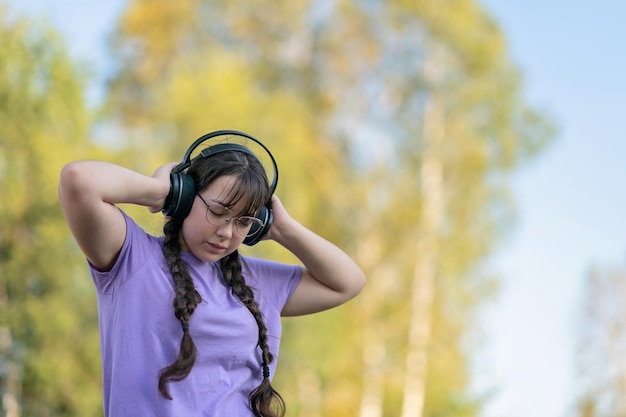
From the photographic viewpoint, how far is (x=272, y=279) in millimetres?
2355

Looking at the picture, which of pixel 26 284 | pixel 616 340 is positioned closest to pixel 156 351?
pixel 26 284

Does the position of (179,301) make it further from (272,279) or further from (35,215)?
(35,215)

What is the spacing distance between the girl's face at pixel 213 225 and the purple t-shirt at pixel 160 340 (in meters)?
0.08

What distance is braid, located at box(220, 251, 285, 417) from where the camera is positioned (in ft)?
7.04

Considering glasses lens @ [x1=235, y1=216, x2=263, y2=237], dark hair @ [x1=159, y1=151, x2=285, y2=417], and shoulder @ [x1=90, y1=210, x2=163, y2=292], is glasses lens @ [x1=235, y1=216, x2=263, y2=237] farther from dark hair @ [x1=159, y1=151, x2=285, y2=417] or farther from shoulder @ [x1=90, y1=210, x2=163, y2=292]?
shoulder @ [x1=90, y1=210, x2=163, y2=292]

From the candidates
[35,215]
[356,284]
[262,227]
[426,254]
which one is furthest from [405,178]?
[262,227]

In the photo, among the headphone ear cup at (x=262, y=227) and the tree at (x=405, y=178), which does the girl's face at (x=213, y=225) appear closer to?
the headphone ear cup at (x=262, y=227)

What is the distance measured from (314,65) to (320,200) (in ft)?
8.98

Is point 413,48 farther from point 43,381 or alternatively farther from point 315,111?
point 43,381

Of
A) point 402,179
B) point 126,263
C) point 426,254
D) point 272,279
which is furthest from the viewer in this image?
point 402,179

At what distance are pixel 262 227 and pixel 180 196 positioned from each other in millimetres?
237

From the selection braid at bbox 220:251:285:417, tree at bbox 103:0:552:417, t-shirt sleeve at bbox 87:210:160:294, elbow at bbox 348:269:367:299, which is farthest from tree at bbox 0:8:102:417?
t-shirt sleeve at bbox 87:210:160:294

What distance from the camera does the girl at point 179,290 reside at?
6.44ft

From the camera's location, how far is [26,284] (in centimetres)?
955
